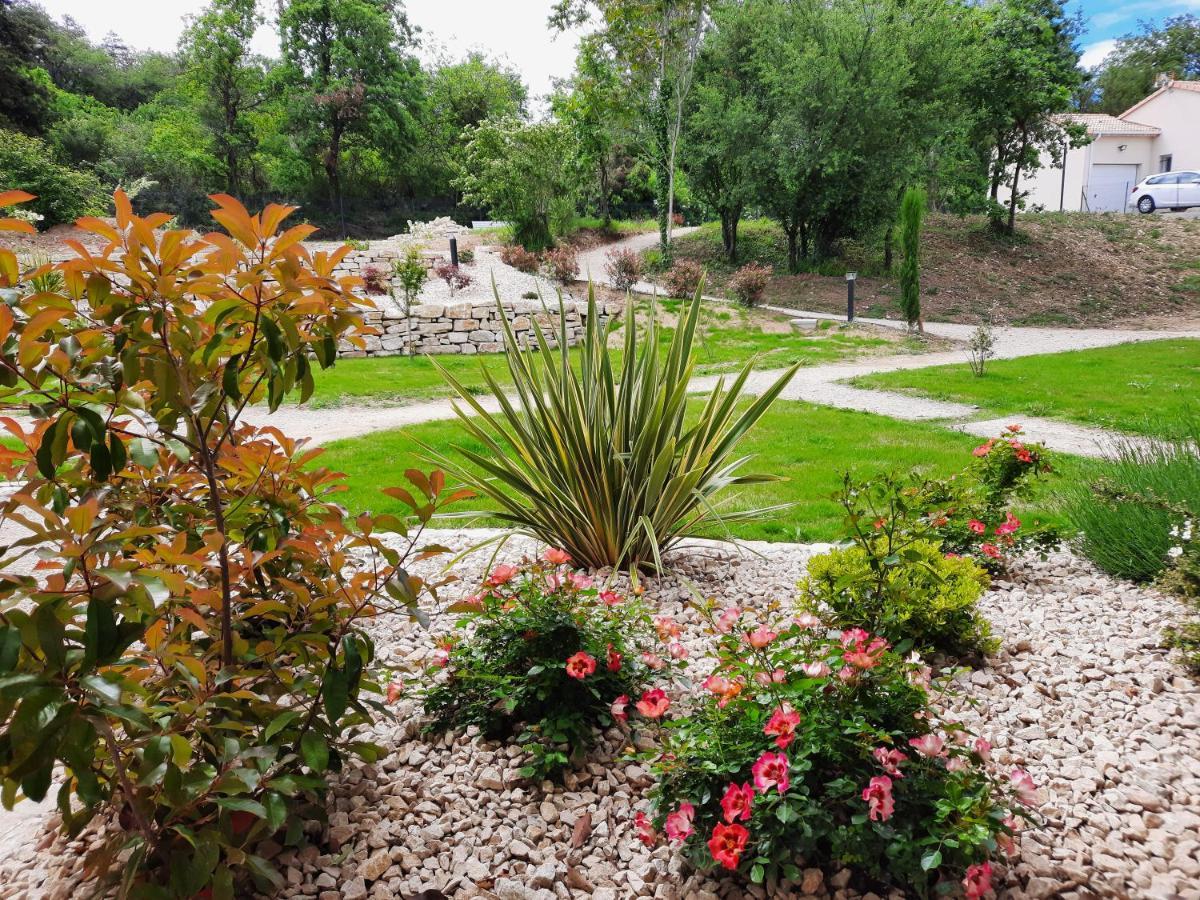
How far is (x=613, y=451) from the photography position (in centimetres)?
271

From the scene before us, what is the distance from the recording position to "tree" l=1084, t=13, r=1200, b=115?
3634cm

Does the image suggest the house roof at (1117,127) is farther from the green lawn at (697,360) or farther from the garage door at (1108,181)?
the green lawn at (697,360)

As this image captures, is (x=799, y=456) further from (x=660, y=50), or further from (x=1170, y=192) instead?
(x=1170, y=192)

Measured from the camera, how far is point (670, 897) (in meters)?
1.46

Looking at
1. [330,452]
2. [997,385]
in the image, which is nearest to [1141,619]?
[330,452]

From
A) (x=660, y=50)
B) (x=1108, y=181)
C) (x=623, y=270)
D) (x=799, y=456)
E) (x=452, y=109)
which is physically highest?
(x=452, y=109)

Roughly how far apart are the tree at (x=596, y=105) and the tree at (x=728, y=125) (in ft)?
6.47

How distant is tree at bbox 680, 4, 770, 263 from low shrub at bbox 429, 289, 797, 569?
14.9 meters

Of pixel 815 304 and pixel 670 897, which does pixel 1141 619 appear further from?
pixel 815 304

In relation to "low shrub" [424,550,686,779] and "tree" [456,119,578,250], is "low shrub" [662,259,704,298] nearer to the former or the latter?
"tree" [456,119,578,250]

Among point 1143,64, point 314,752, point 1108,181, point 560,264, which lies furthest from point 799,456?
point 1143,64

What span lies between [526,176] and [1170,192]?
60.5 ft

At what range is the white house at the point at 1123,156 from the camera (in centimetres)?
2830

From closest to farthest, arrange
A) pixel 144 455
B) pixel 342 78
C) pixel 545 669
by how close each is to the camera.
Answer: pixel 144 455 < pixel 545 669 < pixel 342 78
